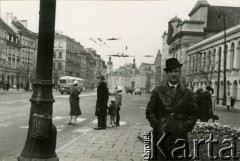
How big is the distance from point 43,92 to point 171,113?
5.15ft

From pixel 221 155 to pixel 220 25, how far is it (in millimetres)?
82634

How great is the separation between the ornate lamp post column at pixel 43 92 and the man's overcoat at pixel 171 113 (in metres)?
1.23

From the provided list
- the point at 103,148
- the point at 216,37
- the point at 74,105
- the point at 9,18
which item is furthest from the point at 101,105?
the point at 9,18

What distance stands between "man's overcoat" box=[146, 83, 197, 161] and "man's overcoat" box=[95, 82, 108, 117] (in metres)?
7.95

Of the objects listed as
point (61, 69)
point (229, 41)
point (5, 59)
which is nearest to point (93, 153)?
point (229, 41)

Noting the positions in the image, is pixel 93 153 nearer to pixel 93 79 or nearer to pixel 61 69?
pixel 61 69

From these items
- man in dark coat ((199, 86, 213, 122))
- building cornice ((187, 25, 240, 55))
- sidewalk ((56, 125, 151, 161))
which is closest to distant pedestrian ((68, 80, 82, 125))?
sidewalk ((56, 125, 151, 161))

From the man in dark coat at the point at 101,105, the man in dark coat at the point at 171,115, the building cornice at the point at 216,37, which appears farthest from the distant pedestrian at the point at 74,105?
the building cornice at the point at 216,37

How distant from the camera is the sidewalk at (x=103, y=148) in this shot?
7.32 metres

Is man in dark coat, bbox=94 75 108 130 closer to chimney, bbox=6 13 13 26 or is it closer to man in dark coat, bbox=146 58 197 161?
man in dark coat, bbox=146 58 197 161

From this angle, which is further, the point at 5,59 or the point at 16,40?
the point at 16,40

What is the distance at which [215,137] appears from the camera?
304 inches

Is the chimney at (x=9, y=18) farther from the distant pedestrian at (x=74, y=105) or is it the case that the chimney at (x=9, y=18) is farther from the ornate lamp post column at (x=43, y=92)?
the ornate lamp post column at (x=43, y=92)

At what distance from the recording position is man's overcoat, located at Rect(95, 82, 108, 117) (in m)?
12.5
